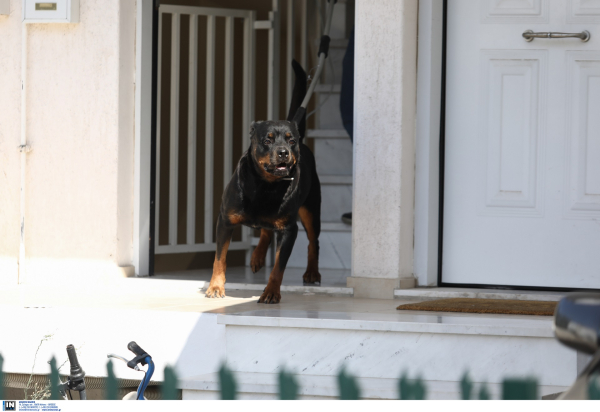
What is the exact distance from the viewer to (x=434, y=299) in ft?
13.9

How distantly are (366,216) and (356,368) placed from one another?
1389 mm

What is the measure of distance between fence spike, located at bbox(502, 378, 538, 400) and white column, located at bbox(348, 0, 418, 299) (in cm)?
268

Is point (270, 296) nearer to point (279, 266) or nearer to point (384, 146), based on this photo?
point (279, 266)

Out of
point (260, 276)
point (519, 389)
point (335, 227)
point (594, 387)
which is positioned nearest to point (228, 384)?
point (519, 389)

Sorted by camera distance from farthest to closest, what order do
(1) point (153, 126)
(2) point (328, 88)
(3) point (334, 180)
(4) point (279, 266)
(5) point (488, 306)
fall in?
(2) point (328, 88)
(3) point (334, 180)
(1) point (153, 126)
(4) point (279, 266)
(5) point (488, 306)

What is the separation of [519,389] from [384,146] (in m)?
2.83

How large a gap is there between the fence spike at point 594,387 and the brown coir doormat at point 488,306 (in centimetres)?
228

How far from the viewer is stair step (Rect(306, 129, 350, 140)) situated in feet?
20.4

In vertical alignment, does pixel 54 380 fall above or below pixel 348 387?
below

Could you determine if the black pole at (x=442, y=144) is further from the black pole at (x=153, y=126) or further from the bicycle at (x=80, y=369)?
the bicycle at (x=80, y=369)

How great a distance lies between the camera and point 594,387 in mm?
1246

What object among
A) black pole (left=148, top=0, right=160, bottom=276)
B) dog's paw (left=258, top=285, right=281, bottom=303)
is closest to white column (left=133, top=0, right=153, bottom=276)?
black pole (left=148, top=0, right=160, bottom=276)
